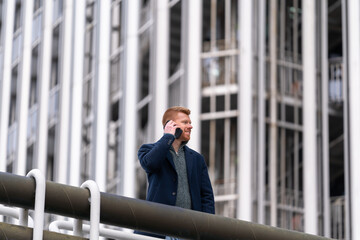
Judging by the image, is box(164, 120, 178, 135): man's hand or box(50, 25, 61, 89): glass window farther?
box(50, 25, 61, 89): glass window

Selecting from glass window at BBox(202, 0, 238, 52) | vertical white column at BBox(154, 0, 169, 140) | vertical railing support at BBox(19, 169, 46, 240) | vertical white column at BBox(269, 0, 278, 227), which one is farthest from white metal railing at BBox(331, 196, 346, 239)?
vertical railing support at BBox(19, 169, 46, 240)

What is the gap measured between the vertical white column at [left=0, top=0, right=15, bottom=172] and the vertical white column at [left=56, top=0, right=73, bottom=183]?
2.44m

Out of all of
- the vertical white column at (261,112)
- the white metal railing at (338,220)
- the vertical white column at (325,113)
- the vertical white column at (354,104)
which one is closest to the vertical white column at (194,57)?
the vertical white column at (261,112)

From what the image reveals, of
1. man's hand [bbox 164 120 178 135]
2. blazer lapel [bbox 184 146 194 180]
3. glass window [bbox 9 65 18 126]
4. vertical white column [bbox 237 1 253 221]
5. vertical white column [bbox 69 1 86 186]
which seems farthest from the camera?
glass window [bbox 9 65 18 126]

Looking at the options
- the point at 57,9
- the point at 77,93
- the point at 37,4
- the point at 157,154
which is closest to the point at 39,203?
the point at 157,154

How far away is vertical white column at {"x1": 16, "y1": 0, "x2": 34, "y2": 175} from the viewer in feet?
105

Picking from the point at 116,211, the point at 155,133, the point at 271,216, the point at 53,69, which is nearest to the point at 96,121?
the point at 155,133

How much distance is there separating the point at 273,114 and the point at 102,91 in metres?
3.47

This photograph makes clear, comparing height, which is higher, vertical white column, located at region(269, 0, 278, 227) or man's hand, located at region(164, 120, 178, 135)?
vertical white column, located at region(269, 0, 278, 227)

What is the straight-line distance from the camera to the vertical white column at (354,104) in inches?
915

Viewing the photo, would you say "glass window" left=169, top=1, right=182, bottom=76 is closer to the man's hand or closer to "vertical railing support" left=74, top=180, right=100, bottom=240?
the man's hand

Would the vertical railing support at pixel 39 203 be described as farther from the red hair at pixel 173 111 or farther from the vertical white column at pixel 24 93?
the vertical white column at pixel 24 93

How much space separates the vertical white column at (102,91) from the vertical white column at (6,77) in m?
4.95

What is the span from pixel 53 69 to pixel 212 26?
11697 millimetres
